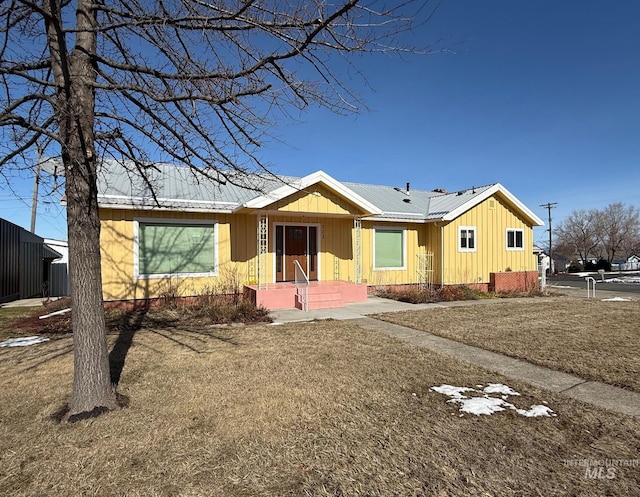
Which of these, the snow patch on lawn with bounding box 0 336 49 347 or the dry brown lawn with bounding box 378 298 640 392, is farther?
the snow patch on lawn with bounding box 0 336 49 347

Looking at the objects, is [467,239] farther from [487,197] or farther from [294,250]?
[294,250]

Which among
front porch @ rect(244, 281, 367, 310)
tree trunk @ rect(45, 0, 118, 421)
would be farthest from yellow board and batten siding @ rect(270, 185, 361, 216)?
tree trunk @ rect(45, 0, 118, 421)

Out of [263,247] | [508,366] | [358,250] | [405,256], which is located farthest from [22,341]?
[405,256]

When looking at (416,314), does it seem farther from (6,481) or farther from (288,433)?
(6,481)

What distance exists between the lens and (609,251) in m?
56.6

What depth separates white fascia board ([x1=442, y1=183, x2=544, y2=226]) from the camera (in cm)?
1412

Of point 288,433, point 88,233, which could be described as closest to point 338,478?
point 288,433

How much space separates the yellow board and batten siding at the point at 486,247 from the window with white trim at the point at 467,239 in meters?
0.12

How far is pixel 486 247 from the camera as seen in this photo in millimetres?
15469

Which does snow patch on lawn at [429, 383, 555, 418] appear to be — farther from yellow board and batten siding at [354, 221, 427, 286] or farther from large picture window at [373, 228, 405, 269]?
large picture window at [373, 228, 405, 269]

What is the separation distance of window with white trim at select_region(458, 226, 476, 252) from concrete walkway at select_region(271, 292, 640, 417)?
6620mm

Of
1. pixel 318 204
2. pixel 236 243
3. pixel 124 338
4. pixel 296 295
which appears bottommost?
pixel 124 338

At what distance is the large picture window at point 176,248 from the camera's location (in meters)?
10.4

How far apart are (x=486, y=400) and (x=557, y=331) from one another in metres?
4.84
